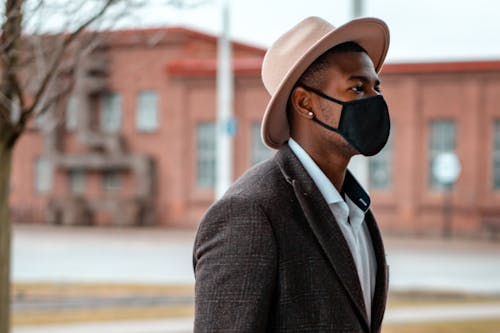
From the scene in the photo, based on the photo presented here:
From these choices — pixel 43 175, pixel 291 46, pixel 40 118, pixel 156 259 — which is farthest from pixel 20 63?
pixel 43 175

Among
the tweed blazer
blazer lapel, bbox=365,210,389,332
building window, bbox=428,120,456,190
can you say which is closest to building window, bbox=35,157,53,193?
building window, bbox=428,120,456,190

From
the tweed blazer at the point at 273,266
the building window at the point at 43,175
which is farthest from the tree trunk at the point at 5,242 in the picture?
the building window at the point at 43,175

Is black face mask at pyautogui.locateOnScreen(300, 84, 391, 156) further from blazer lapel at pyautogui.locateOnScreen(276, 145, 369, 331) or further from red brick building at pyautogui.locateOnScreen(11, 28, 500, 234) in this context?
red brick building at pyautogui.locateOnScreen(11, 28, 500, 234)

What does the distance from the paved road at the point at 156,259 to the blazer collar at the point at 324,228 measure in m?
13.9

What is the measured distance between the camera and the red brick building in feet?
111

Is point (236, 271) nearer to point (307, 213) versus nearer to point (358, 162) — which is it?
point (307, 213)

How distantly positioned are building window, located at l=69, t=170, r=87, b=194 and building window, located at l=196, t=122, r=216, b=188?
17.1ft

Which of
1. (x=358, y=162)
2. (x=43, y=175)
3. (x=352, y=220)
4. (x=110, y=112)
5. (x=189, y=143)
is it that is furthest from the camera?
(x=43, y=175)

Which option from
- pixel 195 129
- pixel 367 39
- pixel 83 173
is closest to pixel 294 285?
pixel 367 39

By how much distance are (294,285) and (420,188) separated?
3252 centimetres

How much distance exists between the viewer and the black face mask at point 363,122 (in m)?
2.71

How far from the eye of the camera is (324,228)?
2.65 meters

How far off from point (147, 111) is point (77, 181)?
4.43 m

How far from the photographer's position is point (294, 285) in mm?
2555
